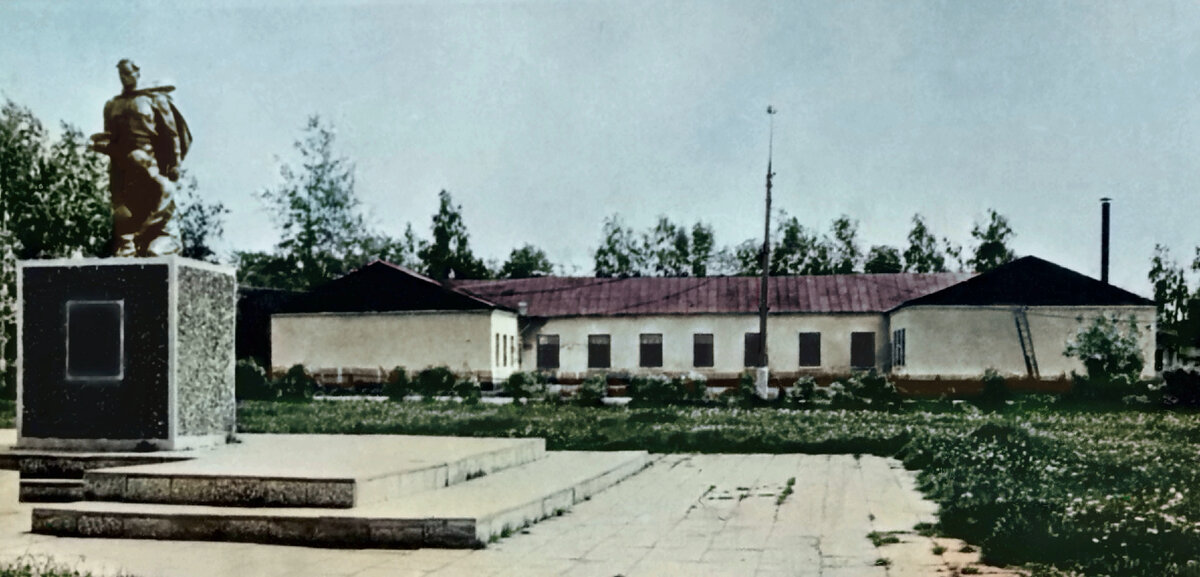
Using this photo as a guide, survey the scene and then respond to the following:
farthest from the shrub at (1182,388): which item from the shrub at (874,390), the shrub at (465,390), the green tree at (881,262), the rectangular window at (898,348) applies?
the green tree at (881,262)

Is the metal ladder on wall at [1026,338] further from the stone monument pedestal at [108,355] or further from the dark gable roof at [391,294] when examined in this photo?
the stone monument pedestal at [108,355]

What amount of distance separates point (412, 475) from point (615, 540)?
1.68 m

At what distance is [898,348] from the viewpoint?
36.2 meters

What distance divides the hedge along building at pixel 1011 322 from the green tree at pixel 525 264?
18.0 metres

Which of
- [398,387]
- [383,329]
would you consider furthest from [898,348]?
[398,387]

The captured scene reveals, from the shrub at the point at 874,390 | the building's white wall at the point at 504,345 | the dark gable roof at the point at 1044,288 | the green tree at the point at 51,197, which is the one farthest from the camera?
the building's white wall at the point at 504,345

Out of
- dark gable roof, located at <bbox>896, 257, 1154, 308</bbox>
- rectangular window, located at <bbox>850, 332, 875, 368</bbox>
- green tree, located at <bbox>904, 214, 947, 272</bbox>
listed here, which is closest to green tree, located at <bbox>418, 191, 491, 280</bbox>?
rectangular window, located at <bbox>850, 332, 875, 368</bbox>

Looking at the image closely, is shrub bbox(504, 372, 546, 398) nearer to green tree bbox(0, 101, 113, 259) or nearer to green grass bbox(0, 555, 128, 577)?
green tree bbox(0, 101, 113, 259)

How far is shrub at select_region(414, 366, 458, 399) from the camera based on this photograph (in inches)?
1148

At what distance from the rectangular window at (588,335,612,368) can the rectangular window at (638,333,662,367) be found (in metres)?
1.09

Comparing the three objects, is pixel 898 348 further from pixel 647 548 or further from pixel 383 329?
pixel 647 548

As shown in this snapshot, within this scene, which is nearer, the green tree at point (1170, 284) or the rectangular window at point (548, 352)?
the green tree at point (1170, 284)

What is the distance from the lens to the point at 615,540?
703cm

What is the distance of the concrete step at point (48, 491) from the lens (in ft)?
27.2
